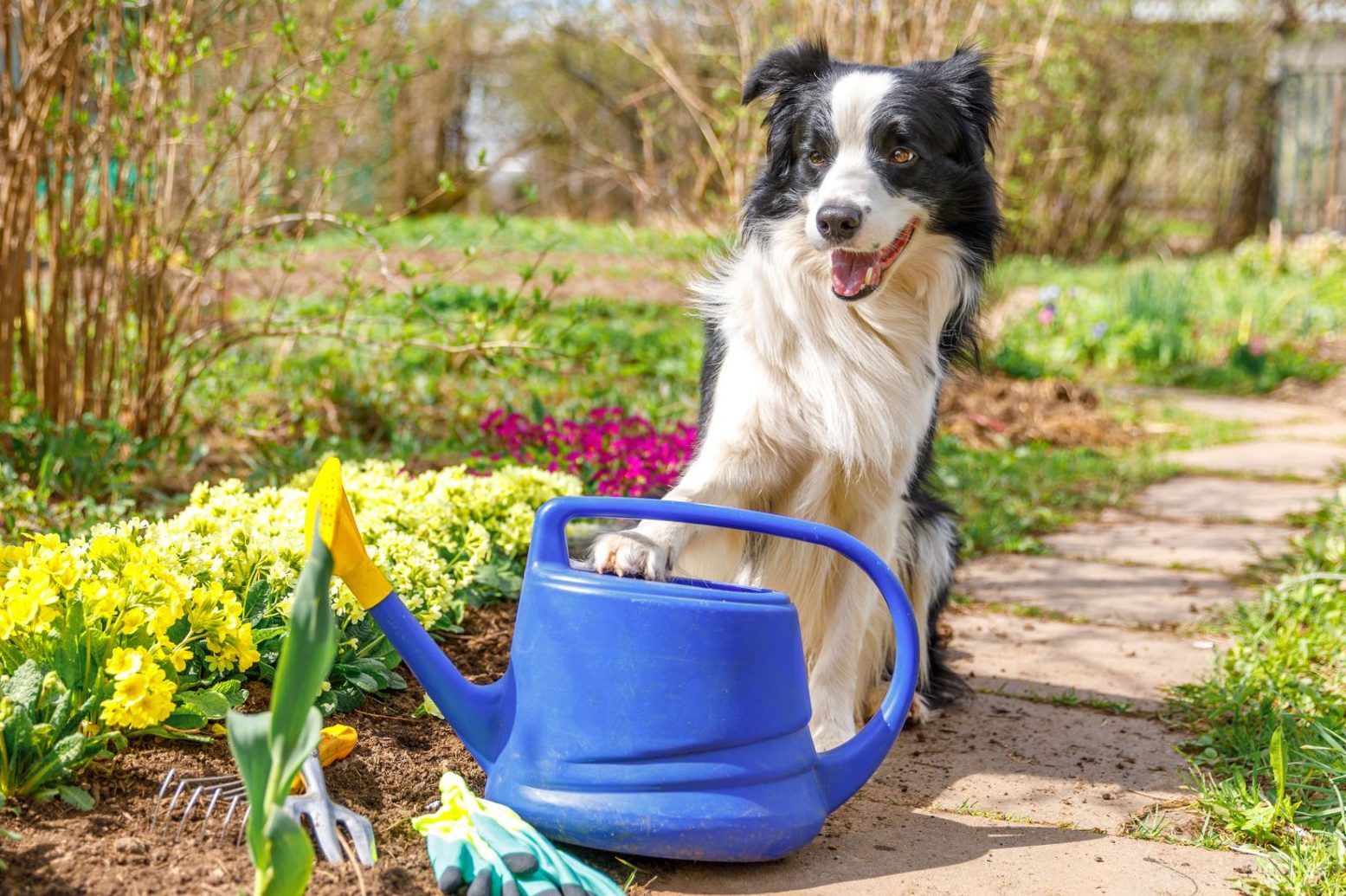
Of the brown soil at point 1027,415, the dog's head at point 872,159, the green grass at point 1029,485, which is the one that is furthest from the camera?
the brown soil at point 1027,415

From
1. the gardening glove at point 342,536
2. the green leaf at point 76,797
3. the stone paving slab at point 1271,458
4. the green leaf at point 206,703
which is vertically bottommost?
the stone paving slab at point 1271,458

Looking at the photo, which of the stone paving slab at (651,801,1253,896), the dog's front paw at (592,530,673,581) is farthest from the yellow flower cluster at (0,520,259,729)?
the stone paving slab at (651,801,1253,896)

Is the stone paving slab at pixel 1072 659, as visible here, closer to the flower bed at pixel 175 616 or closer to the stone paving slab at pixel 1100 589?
the stone paving slab at pixel 1100 589

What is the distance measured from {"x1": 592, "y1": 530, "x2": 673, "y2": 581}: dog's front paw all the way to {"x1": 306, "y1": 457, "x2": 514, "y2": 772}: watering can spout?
0.84ft

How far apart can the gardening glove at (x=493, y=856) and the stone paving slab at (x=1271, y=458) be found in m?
4.60

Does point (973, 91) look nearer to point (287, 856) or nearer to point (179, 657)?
point (179, 657)

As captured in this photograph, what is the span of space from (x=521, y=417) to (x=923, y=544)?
197 centimetres

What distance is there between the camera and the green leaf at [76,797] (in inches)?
72.6

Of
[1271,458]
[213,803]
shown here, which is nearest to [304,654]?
[213,803]

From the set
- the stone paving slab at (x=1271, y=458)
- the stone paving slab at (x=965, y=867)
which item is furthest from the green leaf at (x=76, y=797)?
the stone paving slab at (x=1271, y=458)

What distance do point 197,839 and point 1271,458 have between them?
17.7 ft

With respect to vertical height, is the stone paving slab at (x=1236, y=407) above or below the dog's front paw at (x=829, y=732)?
below

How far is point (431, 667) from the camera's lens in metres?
2.03

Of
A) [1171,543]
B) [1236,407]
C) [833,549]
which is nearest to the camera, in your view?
[833,549]
